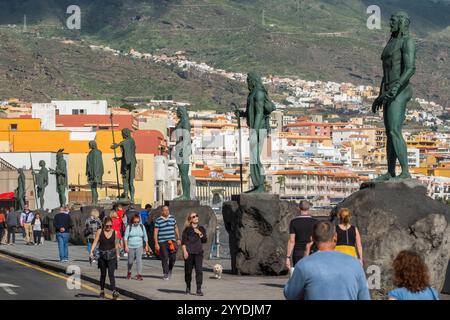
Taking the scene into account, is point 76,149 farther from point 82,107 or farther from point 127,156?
point 127,156

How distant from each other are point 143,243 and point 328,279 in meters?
14.6

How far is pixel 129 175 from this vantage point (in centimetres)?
4059

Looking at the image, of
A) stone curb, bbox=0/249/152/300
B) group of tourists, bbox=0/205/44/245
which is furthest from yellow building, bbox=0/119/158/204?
stone curb, bbox=0/249/152/300

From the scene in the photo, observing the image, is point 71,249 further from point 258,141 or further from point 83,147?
point 83,147

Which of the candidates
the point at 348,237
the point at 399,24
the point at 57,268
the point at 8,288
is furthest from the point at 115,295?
the point at 57,268

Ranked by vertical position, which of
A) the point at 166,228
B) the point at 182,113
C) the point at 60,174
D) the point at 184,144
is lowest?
the point at 166,228

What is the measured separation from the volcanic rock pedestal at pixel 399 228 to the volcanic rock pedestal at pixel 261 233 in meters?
5.32

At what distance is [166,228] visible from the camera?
2483 cm

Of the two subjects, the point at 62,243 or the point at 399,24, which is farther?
the point at 62,243

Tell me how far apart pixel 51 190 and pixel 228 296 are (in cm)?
7604

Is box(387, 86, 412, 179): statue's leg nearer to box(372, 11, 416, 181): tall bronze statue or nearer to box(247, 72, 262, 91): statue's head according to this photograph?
box(372, 11, 416, 181): tall bronze statue

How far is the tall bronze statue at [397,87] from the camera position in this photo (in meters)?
21.1

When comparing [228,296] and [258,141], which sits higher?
[258,141]
